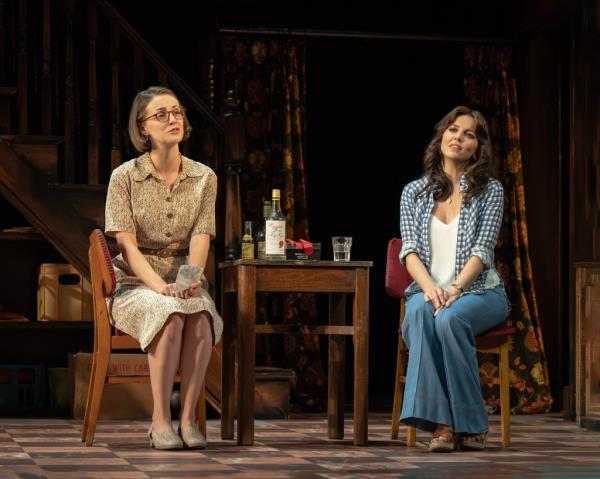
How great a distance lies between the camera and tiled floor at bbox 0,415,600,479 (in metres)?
3.64

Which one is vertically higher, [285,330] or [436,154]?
[436,154]

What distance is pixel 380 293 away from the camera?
302 inches

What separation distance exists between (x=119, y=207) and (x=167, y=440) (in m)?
0.93

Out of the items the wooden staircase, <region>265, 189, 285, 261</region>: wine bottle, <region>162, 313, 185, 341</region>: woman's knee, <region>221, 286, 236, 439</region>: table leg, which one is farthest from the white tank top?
the wooden staircase

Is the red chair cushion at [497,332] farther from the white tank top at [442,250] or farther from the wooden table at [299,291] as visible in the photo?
the wooden table at [299,291]

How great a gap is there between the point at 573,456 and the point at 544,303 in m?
3.02

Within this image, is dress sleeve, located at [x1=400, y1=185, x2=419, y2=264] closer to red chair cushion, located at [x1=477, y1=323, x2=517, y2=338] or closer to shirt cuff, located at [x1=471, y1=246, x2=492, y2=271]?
shirt cuff, located at [x1=471, y1=246, x2=492, y2=271]

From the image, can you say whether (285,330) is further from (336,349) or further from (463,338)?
(463,338)

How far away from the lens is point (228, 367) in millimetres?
4941

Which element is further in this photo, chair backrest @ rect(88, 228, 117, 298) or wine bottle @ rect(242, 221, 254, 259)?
wine bottle @ rect(242, 221, 254, 259)

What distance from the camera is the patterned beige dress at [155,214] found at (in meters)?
4.60

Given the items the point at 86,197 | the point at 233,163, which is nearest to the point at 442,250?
the point at 233,163

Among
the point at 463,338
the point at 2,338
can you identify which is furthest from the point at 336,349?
the point at 2,338

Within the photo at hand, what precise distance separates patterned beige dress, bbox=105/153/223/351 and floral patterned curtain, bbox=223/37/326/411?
2.15 metres
